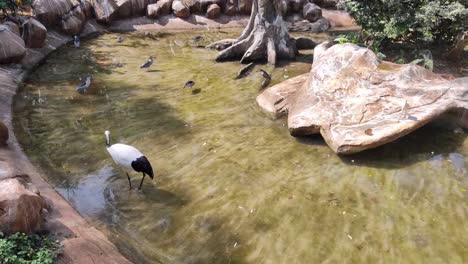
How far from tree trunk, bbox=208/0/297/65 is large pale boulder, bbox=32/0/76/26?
6.52 metres

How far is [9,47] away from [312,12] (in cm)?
1244

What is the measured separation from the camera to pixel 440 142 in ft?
23.7

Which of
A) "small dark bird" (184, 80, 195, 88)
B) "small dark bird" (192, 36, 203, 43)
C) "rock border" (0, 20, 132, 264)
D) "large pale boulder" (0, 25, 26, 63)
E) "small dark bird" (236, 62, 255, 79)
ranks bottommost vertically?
"small dark bird" (192, 36, 203, 43)

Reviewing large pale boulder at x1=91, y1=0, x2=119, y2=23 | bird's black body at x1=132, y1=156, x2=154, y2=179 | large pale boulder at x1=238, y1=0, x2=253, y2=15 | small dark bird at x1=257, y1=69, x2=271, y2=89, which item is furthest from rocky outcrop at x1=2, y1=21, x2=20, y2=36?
large pale boulder at x1=238, y1=0, x2=253, y2=15

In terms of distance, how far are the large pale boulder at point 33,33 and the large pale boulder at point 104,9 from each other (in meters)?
4.26

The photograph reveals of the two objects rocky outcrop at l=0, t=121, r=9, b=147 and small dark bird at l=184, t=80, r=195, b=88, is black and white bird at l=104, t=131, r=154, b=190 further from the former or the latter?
small dark bird at l=184, t=80, r=195, b=88

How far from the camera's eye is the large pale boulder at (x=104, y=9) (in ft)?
53.7

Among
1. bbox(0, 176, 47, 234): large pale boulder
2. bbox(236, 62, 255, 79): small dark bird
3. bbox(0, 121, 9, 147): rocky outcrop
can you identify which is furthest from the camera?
bbox(236, 62, 255, 79): small dark bird

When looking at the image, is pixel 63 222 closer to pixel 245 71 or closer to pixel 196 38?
pixel 245 71

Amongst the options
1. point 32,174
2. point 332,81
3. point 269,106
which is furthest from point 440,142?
point 32,174

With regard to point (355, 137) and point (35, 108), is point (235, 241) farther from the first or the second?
point (35, 108)

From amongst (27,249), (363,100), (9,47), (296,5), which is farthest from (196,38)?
(27,249)

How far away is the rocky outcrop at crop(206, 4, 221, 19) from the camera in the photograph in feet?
58.4

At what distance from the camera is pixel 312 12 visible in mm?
17859
